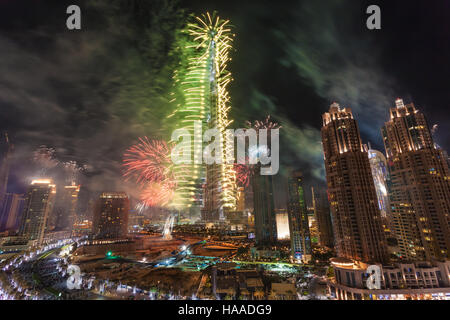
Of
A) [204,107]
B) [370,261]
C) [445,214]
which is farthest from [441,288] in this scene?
[204,107]

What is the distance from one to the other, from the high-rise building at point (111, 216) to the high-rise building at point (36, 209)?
11.3 metres

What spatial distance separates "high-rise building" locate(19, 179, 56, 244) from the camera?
47594 mm

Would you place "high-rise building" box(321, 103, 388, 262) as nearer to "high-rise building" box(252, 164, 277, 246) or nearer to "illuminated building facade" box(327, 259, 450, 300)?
"illuminated building facade" box(327, 259, 450, 300)

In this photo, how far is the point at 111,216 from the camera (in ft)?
184

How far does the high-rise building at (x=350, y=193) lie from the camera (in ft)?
92.2

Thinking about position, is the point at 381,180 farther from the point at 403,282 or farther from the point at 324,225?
the point at 403,282

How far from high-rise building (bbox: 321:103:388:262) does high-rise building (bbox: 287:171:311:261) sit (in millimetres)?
9423

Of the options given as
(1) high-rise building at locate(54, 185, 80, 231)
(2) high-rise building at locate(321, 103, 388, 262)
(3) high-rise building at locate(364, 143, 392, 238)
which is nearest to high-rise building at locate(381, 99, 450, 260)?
(2) high-rise building at locate(321, 103, 388, 262)

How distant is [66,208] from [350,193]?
90112mm

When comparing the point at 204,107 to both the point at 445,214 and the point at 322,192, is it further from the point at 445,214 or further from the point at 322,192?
the point at 322,192

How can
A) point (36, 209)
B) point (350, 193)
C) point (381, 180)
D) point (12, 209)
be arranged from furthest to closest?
point (381, 180) → point (12, 209) → point (36, 209) → point (350, 193)

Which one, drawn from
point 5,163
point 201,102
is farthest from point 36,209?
point 201,102
